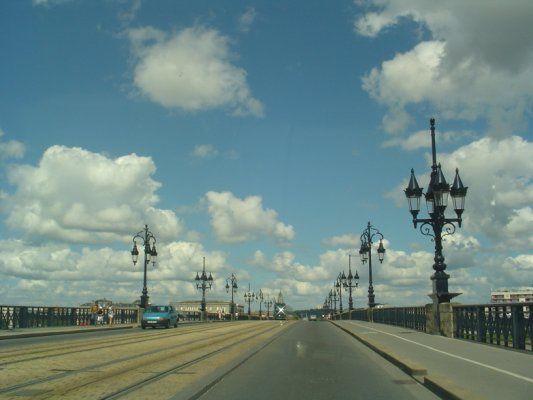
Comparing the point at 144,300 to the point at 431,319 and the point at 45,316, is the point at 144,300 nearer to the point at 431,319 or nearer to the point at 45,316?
the point at 45,316

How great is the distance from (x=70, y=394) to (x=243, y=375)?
4.09 m

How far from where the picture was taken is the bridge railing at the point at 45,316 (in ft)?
118

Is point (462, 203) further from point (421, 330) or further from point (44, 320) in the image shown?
point (44, 320)

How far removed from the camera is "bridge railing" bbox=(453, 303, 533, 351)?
56.9ft

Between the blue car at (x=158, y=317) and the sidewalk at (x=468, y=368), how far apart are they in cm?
2728

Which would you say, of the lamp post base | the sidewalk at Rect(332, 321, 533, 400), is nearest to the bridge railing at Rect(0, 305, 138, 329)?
the lamp post base

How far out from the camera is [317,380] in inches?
497

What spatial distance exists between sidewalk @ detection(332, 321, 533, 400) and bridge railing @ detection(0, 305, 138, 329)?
23.5 m

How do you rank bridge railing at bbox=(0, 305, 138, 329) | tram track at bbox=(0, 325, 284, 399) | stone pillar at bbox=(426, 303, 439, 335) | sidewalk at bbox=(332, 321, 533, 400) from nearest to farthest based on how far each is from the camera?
sidewalk at bbox=(332, 321, 533, 400)
tram track at bbox=(0, 325, 284, 399)
stone pillar at bbox=(426, 303, 439, 335)
bridge railing at bbox=(0, 305, 138, 329)

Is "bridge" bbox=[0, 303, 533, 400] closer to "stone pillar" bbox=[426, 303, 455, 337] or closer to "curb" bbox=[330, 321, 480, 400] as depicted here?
"curb" bbox=[330, 321, 480, 400]

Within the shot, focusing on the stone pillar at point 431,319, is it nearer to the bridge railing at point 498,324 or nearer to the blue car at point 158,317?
the bridge railing at point 498,324

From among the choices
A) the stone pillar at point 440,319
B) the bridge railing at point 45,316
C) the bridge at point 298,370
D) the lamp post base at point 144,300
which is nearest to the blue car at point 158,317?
the lamp post base at point 144,300

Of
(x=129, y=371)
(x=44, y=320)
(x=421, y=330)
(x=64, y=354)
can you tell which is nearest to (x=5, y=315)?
(x=44, y=320)

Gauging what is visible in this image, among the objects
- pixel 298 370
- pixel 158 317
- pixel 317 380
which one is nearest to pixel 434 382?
pixel 317 380
